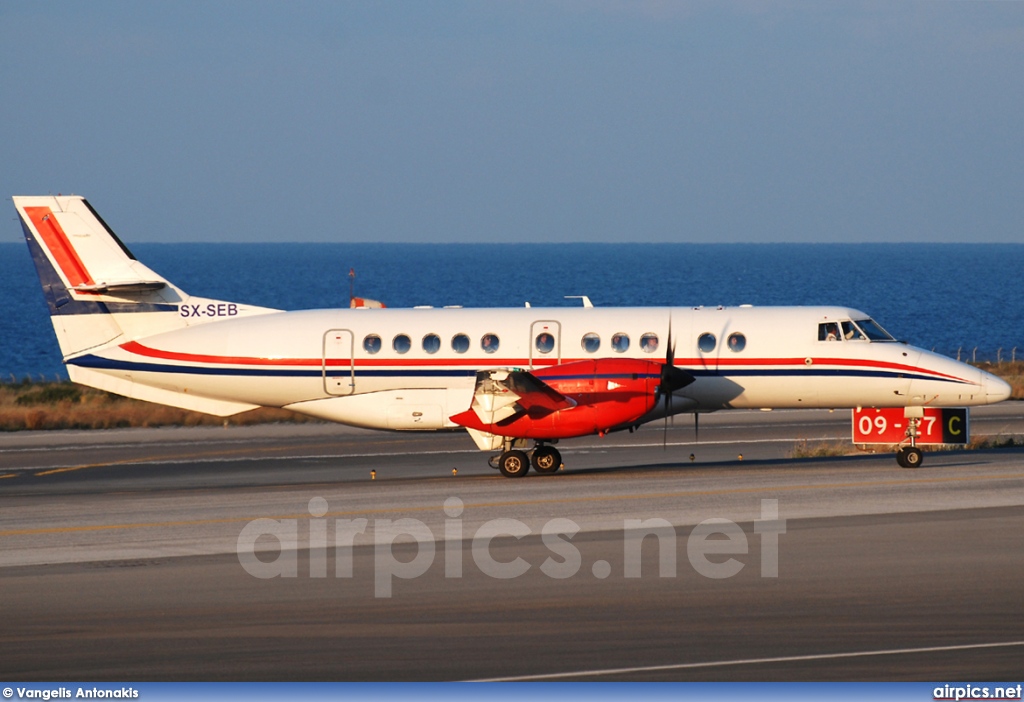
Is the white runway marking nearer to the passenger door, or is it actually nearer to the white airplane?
the white airplane

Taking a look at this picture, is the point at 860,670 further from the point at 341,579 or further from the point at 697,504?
the point at 697,504

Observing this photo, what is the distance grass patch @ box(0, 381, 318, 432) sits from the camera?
1458 inches

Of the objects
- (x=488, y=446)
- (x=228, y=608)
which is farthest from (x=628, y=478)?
(x=228, y=608)

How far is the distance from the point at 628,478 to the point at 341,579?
9715 millimetres

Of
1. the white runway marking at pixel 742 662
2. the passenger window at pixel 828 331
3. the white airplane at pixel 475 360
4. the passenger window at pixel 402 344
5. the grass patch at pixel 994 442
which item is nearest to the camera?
the white runway marking at pixel 742 662

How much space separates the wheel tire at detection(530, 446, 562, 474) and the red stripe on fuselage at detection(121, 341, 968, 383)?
180cm

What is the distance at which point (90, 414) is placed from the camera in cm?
3891

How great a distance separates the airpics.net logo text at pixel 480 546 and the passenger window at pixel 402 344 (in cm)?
551

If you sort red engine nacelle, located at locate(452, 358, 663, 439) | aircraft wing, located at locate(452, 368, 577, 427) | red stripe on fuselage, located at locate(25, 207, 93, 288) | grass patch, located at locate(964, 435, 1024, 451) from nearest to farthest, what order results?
1. aircraft wing, located at locate(452, 368, 577, 427)
2. red engine nacelle, located at locate(452, 358, 663, 439)
3. red stripe on fuselage, located at locate(25, 207, 93, 288)
4. grass patch, located at locate(964, 435, 1024, 451)

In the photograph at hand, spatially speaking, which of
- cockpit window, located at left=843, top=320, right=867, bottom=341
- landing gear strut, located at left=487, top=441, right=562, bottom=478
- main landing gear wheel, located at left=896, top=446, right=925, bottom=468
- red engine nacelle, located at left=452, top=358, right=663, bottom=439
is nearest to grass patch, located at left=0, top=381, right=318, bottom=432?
landing gear strut, located at left=487, top=441, right=562, bottom=478

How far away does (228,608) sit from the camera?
46.0 ft

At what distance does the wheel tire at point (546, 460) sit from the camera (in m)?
24.7

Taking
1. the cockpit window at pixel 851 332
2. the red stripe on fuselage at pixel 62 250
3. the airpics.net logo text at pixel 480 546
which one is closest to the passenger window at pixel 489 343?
the airpics.net logo text at pixel 480 546

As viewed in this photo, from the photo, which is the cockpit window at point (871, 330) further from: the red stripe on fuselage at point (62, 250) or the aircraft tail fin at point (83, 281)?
the red stripe on fuselage at point (62, 250)
